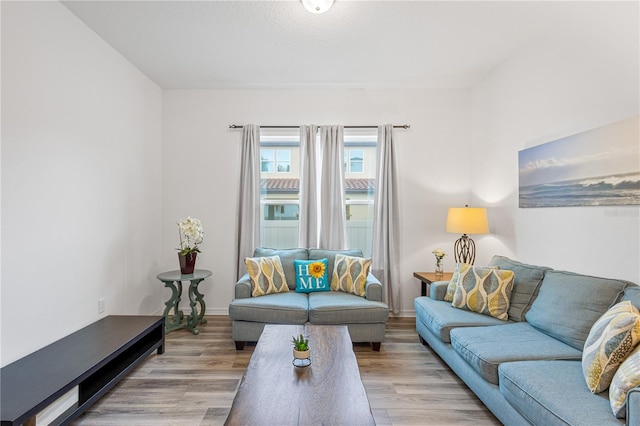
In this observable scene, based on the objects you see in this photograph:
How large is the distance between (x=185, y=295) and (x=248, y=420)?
3100 millimetres

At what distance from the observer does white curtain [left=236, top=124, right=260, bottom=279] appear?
3971mm

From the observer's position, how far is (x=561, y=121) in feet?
8.69

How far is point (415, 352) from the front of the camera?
3037mm

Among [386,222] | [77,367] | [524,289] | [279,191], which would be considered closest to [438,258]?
[386,222]

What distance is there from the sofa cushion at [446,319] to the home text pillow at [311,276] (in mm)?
1063

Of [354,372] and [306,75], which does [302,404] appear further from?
[306,75]

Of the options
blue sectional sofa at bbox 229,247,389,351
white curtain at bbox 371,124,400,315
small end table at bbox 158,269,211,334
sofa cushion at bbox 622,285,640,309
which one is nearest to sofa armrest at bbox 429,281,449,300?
blue sectional sofa at bbox 229,247,389,351

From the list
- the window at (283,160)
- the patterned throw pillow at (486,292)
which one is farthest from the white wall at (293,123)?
the patterned throw pillow at (486,292)

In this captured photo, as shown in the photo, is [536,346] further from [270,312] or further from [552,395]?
[270,312]

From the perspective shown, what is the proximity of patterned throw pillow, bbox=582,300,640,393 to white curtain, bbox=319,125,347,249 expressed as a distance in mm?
2646

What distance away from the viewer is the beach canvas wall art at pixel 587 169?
2.07m

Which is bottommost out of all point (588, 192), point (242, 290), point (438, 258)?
point (242, 290)

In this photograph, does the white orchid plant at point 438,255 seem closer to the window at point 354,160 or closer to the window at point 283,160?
the window at point 354,160

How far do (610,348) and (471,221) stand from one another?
6.45 ft
